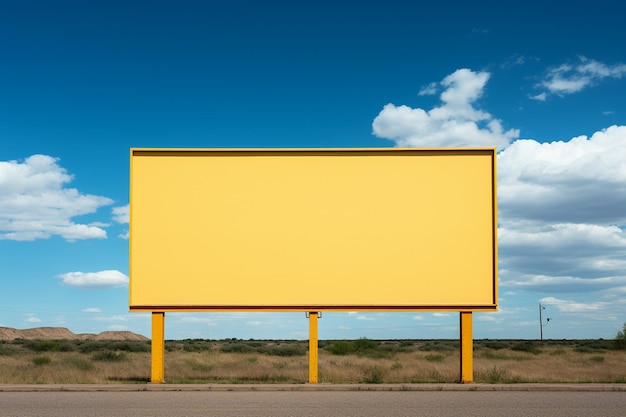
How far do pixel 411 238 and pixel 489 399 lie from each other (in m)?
5.70

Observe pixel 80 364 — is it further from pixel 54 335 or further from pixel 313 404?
pixel 54 335

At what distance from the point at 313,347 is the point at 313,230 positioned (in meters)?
3.70

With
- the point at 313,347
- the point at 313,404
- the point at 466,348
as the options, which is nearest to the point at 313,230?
the point at 313,347

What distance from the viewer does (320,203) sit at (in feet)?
64.8

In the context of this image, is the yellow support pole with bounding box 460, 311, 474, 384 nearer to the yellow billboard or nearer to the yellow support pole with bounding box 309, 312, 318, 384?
the yellow billboard

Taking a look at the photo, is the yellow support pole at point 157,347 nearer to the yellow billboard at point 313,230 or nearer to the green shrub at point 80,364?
the yellow billboard at point 313,230

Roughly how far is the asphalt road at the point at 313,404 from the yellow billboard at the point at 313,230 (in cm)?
326

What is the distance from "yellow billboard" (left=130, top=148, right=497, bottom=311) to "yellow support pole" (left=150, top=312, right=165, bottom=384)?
1.57 feet

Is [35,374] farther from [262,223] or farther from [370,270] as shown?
[370,270]

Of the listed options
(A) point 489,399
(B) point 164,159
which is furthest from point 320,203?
(A) point 489,399

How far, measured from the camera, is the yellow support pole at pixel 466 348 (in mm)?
19125

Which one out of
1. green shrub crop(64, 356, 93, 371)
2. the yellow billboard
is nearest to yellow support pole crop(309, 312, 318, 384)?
the yellow billboard

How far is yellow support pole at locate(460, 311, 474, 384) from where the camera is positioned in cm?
1912

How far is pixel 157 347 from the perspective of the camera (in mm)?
19312
